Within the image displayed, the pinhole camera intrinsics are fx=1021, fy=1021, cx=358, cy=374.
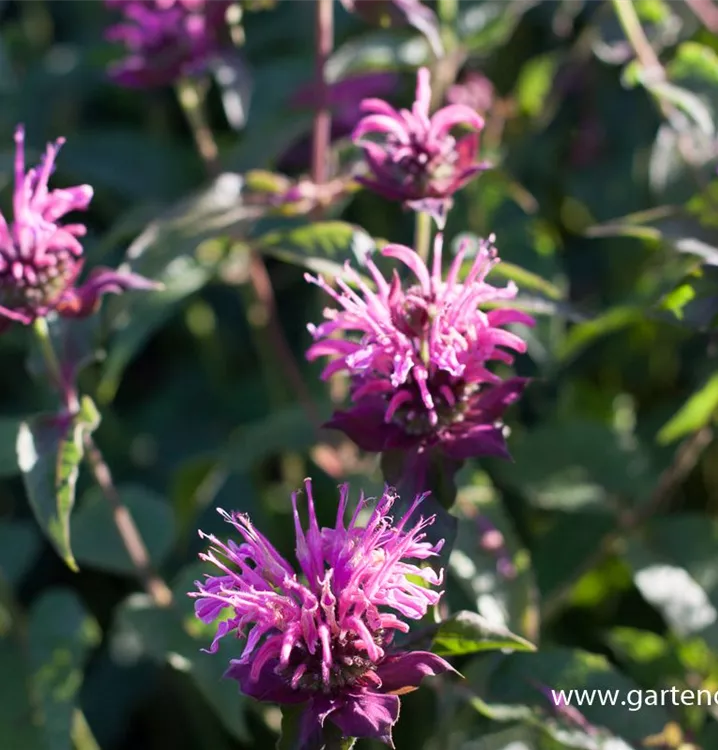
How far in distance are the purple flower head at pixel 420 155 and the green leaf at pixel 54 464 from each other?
332 millimetres

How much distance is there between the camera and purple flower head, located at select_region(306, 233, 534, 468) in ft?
2.57

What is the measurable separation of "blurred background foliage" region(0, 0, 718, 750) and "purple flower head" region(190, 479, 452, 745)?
17 centimetres

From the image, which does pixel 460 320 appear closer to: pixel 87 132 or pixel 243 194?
pixel 243 194

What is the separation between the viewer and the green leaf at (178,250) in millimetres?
1018

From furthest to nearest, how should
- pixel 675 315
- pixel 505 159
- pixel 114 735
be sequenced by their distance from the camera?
pixel 505 159, pixel 114 735, pixel 675 315

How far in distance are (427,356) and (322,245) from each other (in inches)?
8.7

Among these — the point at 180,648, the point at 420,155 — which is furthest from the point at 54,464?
the point at 420,155

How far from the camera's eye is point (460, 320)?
2.62 feet

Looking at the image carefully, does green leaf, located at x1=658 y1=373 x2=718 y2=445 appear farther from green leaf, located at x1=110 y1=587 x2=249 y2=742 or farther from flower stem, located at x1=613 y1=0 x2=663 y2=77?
green leaf, located at x1=110 y1=587 x2=249 y2=742

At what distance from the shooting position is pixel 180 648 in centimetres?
102

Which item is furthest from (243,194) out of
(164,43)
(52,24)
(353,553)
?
(52,24)

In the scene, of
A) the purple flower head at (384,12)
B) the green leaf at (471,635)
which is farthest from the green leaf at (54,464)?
the purple flower head at (384,12)

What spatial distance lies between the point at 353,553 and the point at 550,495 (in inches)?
20.8

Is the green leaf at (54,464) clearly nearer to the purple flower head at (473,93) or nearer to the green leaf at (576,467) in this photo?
the green leaf at (576,467)
